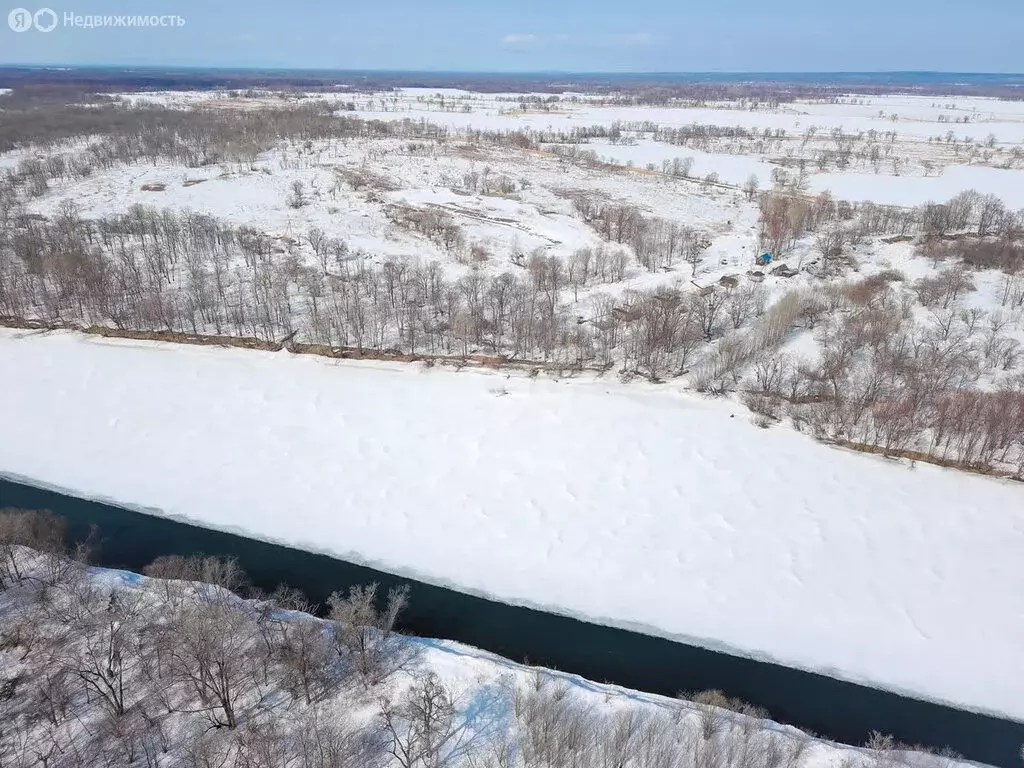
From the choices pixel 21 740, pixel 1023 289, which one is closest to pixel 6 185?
pixel 21 740

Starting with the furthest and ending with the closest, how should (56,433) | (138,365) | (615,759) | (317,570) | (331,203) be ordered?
(331,203), (138,365), (56,433), (317,570), (615,759)

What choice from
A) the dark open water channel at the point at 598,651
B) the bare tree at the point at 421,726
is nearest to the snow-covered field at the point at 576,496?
the dark open water channel at the point at 598,651

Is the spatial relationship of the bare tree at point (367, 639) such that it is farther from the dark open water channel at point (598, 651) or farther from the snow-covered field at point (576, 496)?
the snow-covered field at point (576, 496)

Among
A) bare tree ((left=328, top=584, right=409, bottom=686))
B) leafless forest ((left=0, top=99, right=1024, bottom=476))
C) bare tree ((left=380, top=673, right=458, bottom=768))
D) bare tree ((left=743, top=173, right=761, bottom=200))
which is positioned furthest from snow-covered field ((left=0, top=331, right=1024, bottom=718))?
bare tree ((left=743, top=173, right=761, bottom=200))

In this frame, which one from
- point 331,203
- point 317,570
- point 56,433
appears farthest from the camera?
point 331,203

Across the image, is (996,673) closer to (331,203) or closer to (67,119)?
(331,203)

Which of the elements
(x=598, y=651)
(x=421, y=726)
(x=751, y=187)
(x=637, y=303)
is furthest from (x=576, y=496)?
(x=751, y=187)

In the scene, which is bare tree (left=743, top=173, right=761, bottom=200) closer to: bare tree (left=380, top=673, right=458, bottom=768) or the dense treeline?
the dense treeline
